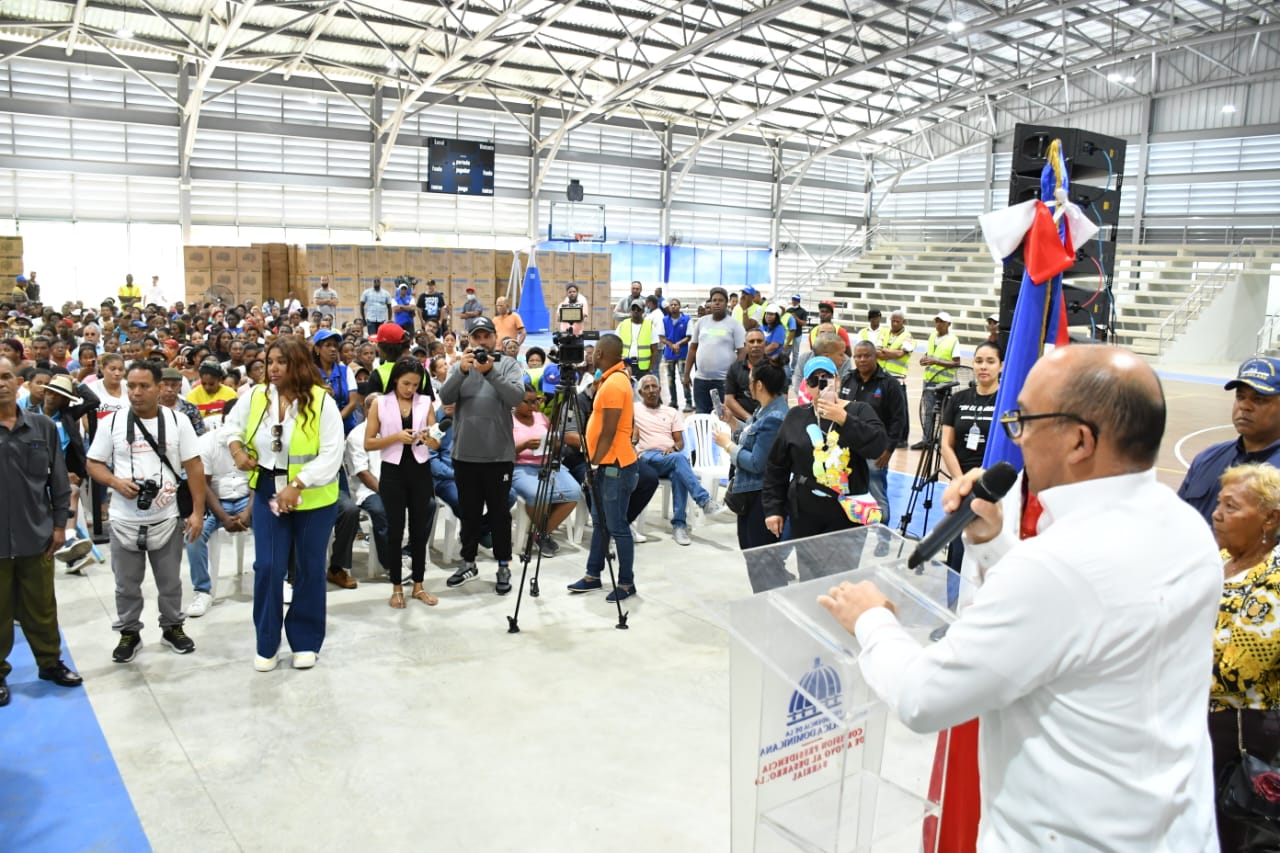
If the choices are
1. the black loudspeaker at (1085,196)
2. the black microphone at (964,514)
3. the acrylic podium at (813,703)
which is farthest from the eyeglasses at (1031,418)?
the black loudspeaker at (1085,196)

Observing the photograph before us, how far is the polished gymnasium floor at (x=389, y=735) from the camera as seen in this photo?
341 cm

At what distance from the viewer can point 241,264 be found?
66.2 feet

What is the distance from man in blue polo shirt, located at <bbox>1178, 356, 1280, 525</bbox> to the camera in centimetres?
312

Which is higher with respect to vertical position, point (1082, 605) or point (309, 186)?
point (309, 186)

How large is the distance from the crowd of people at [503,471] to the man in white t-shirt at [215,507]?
0.02m

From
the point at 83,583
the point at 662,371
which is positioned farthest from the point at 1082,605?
the point at 662,371

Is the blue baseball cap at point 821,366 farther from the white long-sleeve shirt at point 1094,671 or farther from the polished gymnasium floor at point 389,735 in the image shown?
the white long-sleeve shirt at point 1094,671

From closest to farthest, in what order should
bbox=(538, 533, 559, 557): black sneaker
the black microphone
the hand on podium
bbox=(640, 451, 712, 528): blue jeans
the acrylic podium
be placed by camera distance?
the hand on podium → the black microphone → the acrylic podium → bbox=(538, 533, 559, 557): black sneaker → bbox=(640, 451, 712, 528): blue jeans

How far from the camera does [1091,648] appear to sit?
1.32m

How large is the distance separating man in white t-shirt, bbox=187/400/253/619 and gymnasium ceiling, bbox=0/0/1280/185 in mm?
12087

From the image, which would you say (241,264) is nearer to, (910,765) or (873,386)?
(873,386)

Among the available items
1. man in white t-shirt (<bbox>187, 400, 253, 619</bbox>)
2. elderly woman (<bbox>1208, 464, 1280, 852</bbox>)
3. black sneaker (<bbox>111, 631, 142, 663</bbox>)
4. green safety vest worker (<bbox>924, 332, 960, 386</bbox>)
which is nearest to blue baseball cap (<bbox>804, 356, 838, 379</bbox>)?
elderly woman (<bbox>1208, 464, 1280, 852</bbox>)

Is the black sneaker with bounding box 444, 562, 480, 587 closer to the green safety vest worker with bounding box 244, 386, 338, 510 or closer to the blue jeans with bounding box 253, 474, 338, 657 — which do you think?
the blue jeans with bounding box 253, 474, 338, 657

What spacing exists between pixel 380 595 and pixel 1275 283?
23836 millimetres
